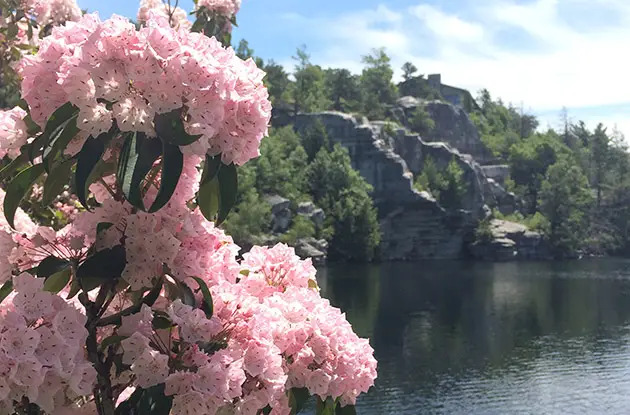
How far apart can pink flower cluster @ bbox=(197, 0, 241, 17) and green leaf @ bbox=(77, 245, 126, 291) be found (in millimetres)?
2691

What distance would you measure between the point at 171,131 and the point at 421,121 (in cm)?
6337

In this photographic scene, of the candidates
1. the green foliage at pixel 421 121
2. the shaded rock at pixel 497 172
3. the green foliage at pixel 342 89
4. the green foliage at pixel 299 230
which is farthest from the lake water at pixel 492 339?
the green foliage at pixel 342 89

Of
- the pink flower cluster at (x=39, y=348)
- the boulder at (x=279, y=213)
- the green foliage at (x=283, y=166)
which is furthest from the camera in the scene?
the green foliage at (x=283, y=166)

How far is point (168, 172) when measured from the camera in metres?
1.71

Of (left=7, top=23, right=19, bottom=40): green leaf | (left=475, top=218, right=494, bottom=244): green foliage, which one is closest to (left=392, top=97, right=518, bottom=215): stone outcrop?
(left=475, top=218, right=494, bottom=244): green foliage

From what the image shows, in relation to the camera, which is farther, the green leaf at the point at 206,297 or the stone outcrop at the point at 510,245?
the stone outcrop at the point at 510,245

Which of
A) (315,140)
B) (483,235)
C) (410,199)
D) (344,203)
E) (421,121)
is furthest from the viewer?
(421,121)

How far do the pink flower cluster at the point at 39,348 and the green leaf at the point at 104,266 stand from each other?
0.13m

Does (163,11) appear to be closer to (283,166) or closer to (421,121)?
(283,166)

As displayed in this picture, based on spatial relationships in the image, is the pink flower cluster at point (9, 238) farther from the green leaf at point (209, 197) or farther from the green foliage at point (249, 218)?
the green foliage at point (249, 218)

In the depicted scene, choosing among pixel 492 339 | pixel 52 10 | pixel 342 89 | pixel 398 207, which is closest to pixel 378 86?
pixel 342 89

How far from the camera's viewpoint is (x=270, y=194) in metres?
51.2

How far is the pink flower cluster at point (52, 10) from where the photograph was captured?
13.8 feet

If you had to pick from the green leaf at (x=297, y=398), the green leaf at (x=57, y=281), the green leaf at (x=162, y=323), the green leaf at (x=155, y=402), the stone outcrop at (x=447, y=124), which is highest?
the stone outcrop at (x=447, y=124)
